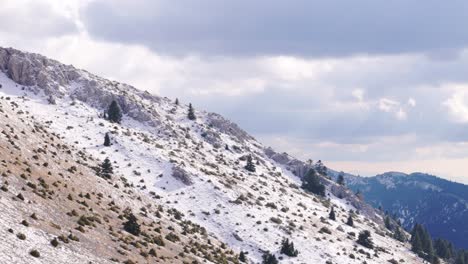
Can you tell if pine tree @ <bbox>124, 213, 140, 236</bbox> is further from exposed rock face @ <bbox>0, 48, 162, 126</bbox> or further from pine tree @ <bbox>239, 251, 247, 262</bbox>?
exposed rock face @ <bbox>0, 48, 162, 126</bbox>

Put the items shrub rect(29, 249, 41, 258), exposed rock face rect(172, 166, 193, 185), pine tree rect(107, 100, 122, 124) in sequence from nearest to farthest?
shrub rect(29, 249, 41, 258)
exposed rock face rect(172, 166, 193, 185)
pine tree rect(107, 100, 122, 124)

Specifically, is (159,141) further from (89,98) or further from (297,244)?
(297,244)

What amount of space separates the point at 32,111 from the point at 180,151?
39.1 metres

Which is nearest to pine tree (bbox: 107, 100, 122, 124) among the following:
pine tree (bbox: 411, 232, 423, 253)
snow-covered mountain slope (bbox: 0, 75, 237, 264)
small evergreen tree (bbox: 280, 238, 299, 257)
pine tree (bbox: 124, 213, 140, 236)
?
snow-covered mountain slope (bbox: 0, 75, 237, 264)

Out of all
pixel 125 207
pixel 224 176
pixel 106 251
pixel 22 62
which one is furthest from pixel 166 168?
pixel 106 251

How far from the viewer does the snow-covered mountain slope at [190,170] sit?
107m

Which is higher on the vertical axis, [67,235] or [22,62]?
[22,62]

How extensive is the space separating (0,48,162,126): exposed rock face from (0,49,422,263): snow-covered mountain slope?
31 cm

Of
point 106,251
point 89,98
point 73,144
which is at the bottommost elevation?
point 106,251

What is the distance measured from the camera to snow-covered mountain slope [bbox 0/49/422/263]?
350 feet

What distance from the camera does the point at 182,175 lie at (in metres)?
118

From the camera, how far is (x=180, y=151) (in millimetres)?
138625

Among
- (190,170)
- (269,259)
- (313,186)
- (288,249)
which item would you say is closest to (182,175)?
(190,170)

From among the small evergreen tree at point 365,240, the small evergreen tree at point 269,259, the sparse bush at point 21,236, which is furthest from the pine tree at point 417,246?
the sparse bush at point 21,236
